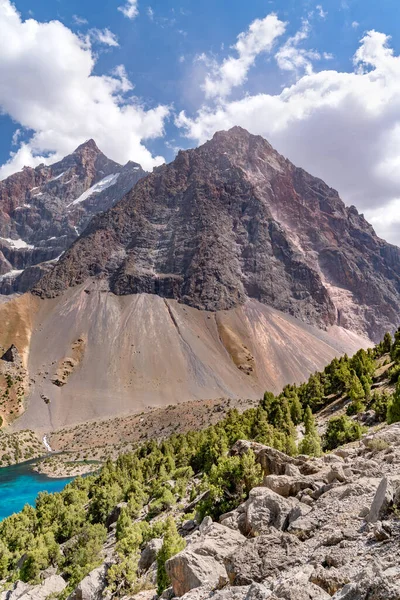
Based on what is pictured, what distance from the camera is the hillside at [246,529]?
32.6 feet

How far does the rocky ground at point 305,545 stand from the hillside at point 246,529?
4 cm

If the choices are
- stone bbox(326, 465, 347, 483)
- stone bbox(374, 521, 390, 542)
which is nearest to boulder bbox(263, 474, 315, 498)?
stone bbox(326, 465, 347, 483)

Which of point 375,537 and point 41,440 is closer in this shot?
point 375,537

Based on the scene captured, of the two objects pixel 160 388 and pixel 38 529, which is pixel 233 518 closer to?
pixel 38 529

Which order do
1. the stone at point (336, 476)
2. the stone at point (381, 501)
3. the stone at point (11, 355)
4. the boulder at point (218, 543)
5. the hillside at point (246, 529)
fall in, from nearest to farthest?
the hillside at point (246, 529)
the stone at point (381, 501)
the boulder at point (218, 543)
the stone at point (336, 476)
the stone at point (11, 355)

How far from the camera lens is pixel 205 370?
168875 millimetres

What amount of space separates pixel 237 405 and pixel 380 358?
57.8m

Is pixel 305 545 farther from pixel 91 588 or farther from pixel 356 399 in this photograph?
pixel 356 399

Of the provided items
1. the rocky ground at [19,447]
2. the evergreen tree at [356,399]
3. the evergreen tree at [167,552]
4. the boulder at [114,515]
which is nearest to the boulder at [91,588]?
the evergreen tree at [167,552]

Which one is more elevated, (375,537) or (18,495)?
(375,537)

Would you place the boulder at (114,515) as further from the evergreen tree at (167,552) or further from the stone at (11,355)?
the stone at (11,355)

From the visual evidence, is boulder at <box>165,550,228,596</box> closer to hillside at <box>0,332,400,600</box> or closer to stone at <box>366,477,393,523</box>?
hillside at <box>0,332,400,600</box>

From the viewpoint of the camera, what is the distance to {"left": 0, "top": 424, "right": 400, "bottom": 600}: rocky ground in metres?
8.77

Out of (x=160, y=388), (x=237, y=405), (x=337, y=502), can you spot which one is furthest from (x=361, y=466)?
(x=160, y=388)
